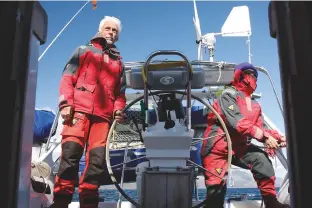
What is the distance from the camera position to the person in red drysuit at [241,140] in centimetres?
267

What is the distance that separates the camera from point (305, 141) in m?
0.89

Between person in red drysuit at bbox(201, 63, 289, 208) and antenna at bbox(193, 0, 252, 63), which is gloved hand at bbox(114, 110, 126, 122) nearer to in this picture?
person in red drysuit at bbox(201, 63, 289, 208)

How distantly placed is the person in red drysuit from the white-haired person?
2.70ft

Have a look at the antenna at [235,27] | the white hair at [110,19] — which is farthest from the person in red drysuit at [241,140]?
the antenna at [235,27]

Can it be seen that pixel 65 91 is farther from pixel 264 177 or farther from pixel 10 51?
pixel 264 177

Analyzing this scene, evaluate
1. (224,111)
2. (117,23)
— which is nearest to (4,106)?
(117,23)

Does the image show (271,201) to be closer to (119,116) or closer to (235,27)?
(119,116)

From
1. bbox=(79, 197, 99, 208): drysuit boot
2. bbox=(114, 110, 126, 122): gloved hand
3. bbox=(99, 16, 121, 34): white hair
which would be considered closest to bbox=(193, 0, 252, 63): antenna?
bbox=(99, 16, 121, 34): white hair

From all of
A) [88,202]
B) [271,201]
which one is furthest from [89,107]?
[271,201]

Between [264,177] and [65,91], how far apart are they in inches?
65.6

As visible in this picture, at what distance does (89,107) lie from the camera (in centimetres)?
237

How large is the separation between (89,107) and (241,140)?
128 cm

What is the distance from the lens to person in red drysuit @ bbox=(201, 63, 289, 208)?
8.77 feet

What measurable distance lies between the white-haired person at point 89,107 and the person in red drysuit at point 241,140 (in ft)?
2.70
